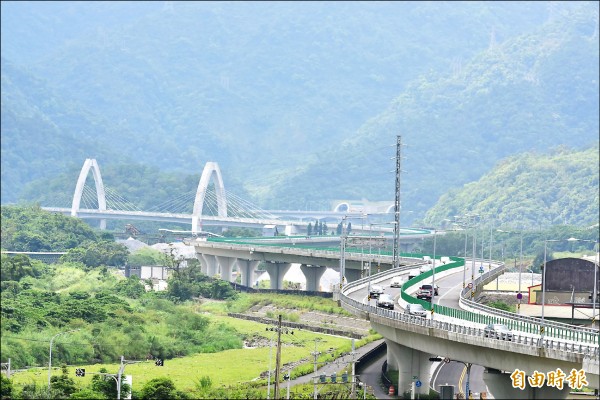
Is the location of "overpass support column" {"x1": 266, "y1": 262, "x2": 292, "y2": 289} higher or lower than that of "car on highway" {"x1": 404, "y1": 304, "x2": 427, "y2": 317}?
lower

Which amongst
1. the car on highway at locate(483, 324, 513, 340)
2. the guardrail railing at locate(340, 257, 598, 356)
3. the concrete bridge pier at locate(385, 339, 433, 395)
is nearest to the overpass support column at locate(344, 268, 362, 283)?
the guardrail railing at locate(340, 257, 598, 356)

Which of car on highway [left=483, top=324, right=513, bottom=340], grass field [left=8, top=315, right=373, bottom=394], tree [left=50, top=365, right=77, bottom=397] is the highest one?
car on highway [left=483, top=324, right=513, bottom=340]

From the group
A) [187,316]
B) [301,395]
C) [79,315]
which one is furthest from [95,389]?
[187,316]

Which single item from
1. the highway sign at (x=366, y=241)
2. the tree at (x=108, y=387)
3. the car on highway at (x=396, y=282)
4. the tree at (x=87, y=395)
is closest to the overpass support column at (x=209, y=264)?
the highway sign at (x=366, y=241)

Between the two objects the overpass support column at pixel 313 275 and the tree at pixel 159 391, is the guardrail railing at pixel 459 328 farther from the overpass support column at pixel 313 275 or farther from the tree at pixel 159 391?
the overpass support column at pixel 313 275

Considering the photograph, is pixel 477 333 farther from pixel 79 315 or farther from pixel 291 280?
pixel 291 280

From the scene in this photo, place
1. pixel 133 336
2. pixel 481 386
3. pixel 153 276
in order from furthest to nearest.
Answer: pixel 153 276 → pixel 133 336 → pixel 481 386

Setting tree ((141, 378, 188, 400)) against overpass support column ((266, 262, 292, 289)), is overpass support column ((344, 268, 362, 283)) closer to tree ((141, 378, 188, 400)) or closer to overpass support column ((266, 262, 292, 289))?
overpass support column ((266, 262, 292, 289))
